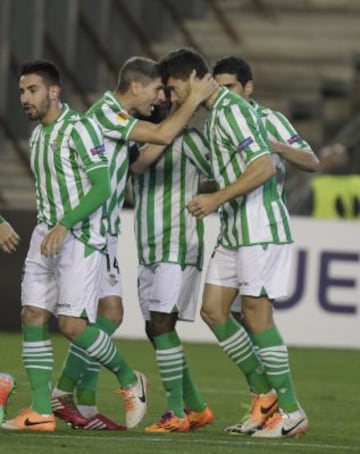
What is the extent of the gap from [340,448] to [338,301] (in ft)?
23.3

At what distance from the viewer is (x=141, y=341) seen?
17.3m

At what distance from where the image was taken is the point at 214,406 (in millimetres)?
12266

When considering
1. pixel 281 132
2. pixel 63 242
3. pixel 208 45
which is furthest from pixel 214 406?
pixel 208 45

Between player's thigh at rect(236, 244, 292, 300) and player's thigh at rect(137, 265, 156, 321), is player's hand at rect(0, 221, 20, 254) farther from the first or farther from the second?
player's thigh at rect(236, 244, 292, 300)

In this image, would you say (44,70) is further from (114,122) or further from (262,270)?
(262,270)

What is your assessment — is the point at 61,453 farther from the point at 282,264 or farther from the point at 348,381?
the point at 348,381

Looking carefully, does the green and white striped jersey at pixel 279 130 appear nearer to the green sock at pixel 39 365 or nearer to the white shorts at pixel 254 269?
the white shorts at pixel 254 269

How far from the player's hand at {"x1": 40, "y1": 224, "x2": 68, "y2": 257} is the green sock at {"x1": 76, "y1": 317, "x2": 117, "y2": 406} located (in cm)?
85

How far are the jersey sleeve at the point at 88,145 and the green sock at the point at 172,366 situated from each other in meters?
1.07

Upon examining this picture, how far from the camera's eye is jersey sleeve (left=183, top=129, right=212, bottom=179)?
1072cm

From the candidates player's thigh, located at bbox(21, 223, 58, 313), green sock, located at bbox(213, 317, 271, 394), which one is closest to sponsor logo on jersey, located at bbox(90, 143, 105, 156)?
player's thigh, located at bbox(21, 223, 58, 313)

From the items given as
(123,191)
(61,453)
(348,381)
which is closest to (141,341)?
(348,381)

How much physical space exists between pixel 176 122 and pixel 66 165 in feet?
1.95

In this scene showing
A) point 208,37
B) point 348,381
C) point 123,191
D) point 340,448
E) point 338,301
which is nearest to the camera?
point 340,448
